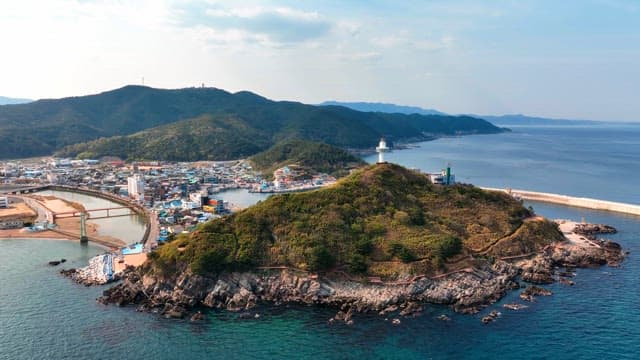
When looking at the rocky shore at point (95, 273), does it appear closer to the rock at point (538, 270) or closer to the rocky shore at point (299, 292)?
the rocky shore at point (299, 292)

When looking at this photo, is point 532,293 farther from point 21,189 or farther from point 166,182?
point 21,189

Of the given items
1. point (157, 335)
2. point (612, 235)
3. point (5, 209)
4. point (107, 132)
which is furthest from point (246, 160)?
point (157, 335)

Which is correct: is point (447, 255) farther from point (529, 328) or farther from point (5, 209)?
point (5, 209)

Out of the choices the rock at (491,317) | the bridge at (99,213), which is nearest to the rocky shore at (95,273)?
the bridge at (99,213)

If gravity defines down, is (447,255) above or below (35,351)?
above

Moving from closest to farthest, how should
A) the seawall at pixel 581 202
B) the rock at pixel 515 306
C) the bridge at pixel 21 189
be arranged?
the rock at pixel 515 306
the seawall at pixel 581 202
the bridge at pixel 21 189
